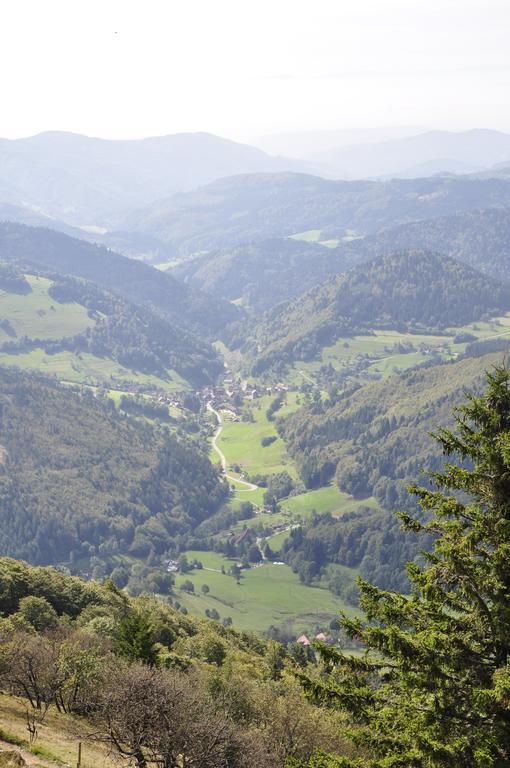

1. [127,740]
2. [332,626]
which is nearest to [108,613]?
[127,740]

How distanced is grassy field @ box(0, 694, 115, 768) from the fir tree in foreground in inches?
839

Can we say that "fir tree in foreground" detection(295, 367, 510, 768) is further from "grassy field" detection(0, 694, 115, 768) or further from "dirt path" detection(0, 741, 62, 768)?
"grassy field" detection(0, 694, 115, 768)

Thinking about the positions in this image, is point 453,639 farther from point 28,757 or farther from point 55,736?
point 55,736

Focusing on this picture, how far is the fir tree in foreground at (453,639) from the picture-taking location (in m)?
19.9

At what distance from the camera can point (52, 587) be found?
76.4 meters

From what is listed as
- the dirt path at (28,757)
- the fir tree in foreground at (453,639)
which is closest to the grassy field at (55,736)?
the dirt path at (28,757)

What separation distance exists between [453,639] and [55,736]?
98.6 feet

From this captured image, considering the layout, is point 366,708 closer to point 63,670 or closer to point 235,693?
point 63,670

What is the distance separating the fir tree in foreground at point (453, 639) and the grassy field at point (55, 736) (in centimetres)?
2131

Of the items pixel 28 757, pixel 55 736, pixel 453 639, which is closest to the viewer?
pixel 453 639

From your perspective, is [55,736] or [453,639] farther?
[55,736]

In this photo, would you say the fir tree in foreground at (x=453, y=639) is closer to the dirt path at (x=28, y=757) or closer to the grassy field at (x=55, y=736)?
the dirt path at (x=28, y=757)

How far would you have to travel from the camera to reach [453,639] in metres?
20.8

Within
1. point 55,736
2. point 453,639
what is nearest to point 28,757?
point 55,736
